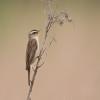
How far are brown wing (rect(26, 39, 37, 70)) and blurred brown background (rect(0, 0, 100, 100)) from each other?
64 millimetres

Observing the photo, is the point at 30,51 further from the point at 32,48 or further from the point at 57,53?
the point at 57,53

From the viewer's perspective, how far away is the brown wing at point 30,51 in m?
1.90

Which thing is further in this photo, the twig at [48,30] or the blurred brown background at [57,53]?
the blurred brown background at [57,53]

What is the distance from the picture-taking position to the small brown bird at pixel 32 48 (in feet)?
6.22

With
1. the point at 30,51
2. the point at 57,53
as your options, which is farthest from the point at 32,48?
the point at 57,53

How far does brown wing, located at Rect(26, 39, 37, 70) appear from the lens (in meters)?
1.90

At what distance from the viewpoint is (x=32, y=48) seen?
191 cm

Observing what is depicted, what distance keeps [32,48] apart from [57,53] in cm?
21

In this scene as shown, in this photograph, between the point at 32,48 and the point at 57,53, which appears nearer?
the point at 32,48

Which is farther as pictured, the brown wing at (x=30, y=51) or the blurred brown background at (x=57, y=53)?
the blurred brown background at (x=57, y=53)
